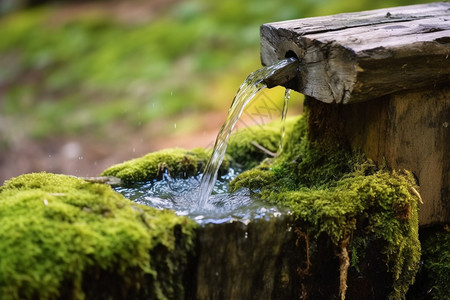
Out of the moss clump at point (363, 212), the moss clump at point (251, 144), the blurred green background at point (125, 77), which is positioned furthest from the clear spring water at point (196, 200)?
the blurred green background at point (125, 77)

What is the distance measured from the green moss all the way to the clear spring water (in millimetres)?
1190

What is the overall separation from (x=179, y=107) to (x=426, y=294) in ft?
21.7

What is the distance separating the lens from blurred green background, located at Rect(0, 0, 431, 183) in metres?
8.49

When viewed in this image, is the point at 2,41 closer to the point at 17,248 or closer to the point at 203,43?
the point at 203,43

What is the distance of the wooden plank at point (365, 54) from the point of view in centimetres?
260

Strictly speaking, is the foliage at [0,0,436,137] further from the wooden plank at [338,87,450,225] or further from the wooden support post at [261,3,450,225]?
the wooden plank at [338,87,450,225]

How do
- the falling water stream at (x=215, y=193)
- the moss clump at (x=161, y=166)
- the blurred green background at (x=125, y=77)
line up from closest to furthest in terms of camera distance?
1. the falling water stream at (x=215, y=193)
2. the moss clump at (x=161, y=166)
3. the blurred green background at (x=125, y=77)

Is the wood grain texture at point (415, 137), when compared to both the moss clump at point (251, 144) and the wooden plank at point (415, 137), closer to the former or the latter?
the wooden plank at point (415, 137)

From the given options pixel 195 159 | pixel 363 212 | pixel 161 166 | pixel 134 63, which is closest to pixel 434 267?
pixel 363 212

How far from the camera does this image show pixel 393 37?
276 cm

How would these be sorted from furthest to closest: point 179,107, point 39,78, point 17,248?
1. point 39,78
2. point 179,107
3. point 17,248

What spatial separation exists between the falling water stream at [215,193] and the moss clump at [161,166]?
0.19 ft

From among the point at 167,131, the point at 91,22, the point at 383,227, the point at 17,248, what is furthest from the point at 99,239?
the point at 91,22

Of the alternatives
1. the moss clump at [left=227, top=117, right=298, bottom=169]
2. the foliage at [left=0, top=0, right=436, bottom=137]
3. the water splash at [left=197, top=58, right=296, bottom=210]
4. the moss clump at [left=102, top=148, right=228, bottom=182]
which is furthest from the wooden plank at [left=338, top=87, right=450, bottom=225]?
the foliage at [left=0, top=0, right=436, bottom=137]
